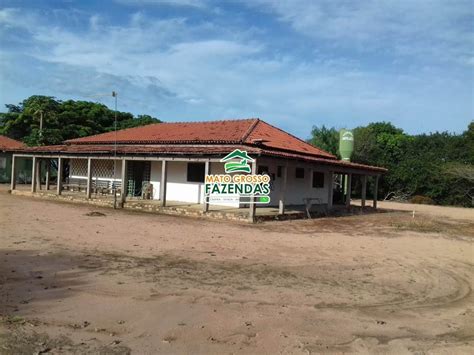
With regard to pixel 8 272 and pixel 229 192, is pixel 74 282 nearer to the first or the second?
pixel 8 272

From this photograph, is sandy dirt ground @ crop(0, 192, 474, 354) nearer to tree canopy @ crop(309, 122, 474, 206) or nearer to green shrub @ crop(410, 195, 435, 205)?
green shrub @ crop(410, 195, 435, 205)

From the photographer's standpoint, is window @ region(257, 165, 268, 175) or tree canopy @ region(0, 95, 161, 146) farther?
tree canopy @ region(0, 95, 161, 146)

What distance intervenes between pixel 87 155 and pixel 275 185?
28.2 ft

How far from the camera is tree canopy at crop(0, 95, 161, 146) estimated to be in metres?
33.6

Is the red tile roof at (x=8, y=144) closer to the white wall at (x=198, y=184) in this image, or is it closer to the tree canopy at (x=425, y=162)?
the white wall at (x=198, y=184)

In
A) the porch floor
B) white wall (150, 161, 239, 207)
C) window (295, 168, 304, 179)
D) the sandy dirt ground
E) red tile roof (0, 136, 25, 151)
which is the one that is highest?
red tile roof (0, 136, 25, 151)

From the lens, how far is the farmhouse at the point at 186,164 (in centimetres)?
1822

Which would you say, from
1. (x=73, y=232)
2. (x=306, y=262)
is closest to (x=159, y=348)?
(x=306, y=262)

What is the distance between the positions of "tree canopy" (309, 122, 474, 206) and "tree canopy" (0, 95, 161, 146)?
1782cm

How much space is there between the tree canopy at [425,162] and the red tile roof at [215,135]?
17365 mm

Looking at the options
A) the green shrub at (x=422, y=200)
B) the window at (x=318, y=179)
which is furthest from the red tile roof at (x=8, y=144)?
the green shrub at (x=422, y=200)

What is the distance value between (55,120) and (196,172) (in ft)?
62.0

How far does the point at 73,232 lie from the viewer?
1122 centimetres

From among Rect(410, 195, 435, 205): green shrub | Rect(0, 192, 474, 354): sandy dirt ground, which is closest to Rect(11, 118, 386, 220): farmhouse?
Rect(0, 192, 474, 354): sandy dirt ground
